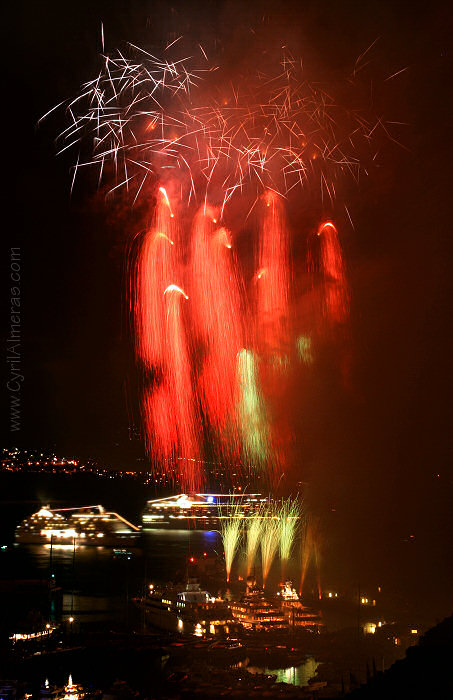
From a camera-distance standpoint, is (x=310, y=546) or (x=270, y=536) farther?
(x=270, y=536)

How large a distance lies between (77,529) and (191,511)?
6435 millimetres

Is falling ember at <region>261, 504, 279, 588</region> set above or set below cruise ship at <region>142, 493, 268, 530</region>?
below

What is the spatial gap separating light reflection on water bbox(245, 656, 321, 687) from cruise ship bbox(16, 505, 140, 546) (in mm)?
22573

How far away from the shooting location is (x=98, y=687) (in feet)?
38.0

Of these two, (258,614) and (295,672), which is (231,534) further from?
(295,672)

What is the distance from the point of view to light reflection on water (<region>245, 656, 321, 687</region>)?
12656 millimetres

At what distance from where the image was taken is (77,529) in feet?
125

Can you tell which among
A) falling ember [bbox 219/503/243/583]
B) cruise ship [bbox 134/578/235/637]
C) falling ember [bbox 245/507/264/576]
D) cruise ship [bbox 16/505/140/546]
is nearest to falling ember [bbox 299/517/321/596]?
falling ember [bbox 245/507/264/576]

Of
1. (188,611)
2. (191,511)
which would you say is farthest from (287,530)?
(191,511)

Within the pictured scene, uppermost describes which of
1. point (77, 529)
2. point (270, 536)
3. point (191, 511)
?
point (191, 511)

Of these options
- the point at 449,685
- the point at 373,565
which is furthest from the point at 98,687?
the point at 373,565

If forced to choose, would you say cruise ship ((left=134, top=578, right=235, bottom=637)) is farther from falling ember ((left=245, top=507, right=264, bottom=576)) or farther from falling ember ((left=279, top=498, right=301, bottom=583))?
falling ember ((left=245, top=507, right=264, bottom=576))

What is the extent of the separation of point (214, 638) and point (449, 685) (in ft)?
37.0

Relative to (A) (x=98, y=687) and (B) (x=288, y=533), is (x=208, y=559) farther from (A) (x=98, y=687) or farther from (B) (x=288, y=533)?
(A) (x=98, y=687)
